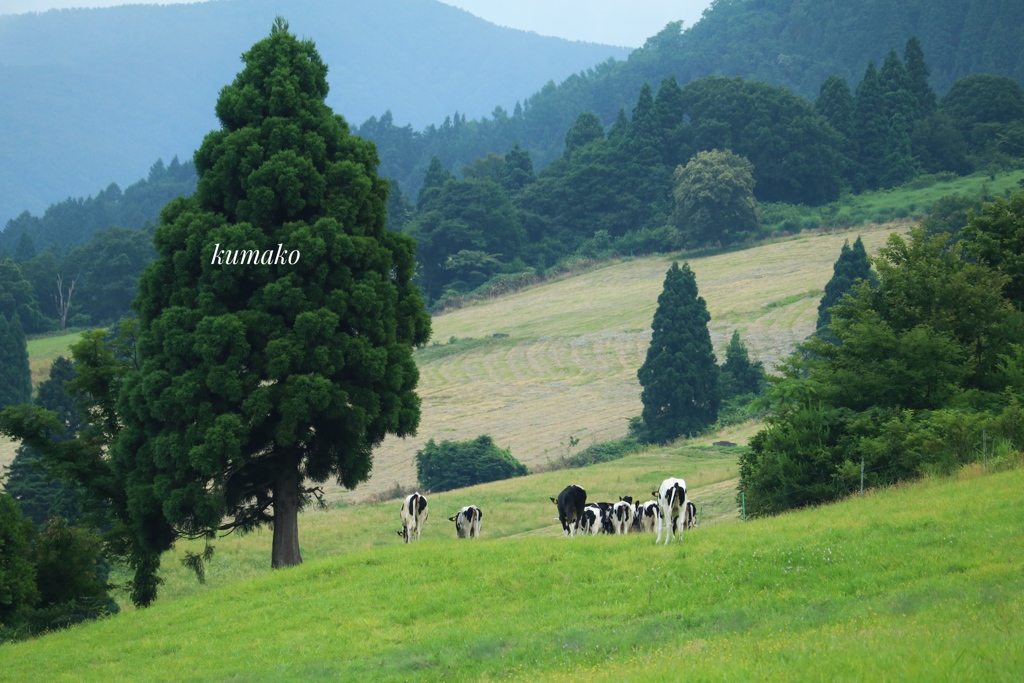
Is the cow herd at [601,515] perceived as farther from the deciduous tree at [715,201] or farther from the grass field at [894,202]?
the deciduous tree at [715,201]

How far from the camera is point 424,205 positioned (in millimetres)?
148375

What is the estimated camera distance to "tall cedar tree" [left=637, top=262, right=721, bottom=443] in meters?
76.5

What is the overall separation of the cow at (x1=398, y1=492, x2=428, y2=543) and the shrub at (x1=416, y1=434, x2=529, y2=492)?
115 feet

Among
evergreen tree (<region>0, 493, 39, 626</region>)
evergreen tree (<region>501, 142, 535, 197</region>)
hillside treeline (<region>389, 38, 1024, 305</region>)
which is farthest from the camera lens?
evergreen tree (<region>501, 142, 535, 197</region>)

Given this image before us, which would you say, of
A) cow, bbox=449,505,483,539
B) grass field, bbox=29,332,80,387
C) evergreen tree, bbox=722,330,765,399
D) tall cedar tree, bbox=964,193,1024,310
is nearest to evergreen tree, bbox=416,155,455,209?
grass field, bbox=29,332,80,387

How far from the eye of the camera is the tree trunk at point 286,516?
32594 millimetres

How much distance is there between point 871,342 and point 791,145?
104 m

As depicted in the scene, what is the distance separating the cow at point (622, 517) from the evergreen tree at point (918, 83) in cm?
12070

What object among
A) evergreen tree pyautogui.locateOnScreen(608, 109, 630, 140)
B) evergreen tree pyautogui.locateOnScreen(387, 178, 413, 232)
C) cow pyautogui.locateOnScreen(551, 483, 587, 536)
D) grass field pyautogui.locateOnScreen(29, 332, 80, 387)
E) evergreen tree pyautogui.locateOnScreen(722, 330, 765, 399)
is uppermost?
evergreen tree pyautogui.locateOnScreen(608, 109, 630, 140)

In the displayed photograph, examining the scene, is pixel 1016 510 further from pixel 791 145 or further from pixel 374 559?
pixel 791 145

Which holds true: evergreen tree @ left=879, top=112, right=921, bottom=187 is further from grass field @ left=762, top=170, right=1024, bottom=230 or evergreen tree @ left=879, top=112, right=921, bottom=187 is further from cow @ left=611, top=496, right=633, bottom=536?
cow @ left=611, top=496, right=633, bottom=536

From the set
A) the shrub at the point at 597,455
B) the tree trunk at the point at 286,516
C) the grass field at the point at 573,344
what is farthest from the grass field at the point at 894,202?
the tree trunk at the point at 286,516

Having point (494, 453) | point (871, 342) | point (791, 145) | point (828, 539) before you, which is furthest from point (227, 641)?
point (791, 145)

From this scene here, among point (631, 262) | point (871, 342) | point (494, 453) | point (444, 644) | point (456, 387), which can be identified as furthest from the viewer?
point (631, 262)
